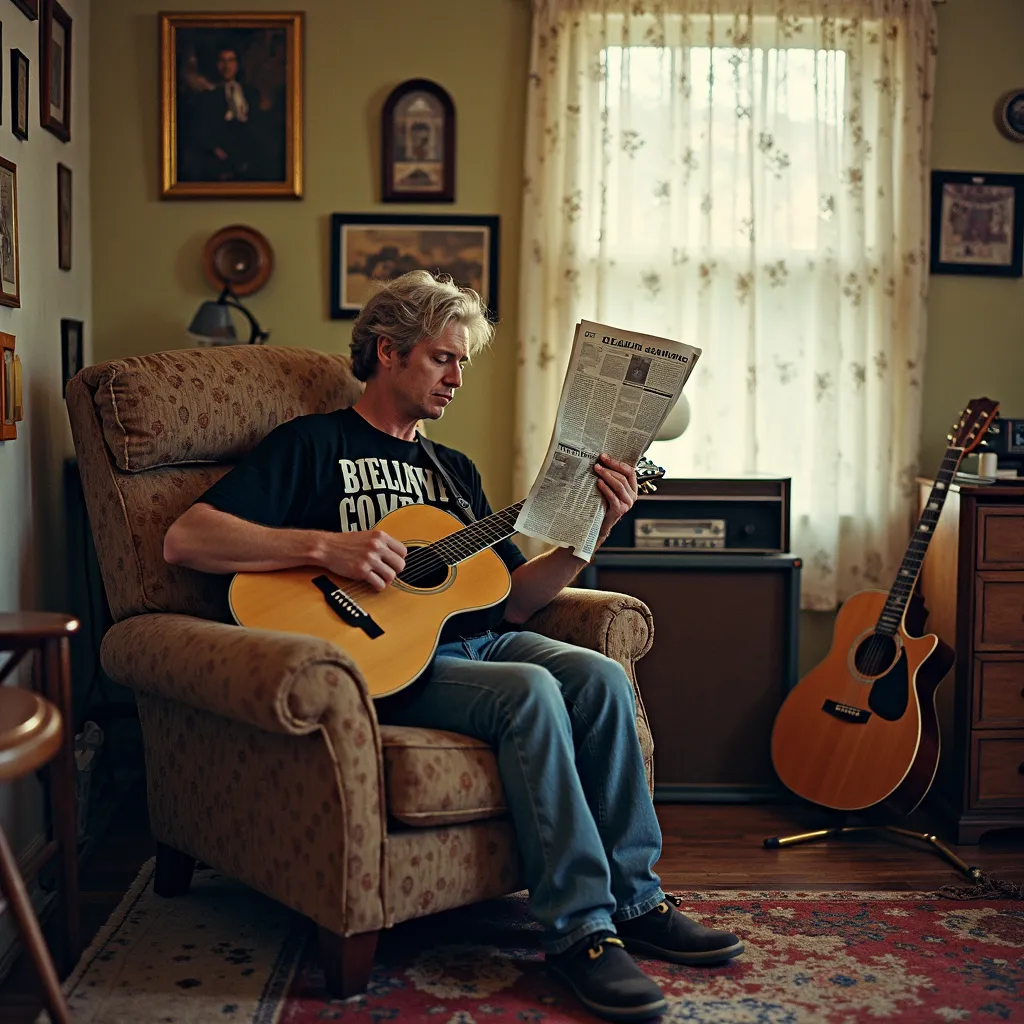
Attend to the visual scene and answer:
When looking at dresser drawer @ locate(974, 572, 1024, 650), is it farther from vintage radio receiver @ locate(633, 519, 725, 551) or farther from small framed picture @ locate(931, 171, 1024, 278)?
small framed picture @ locate(931, 171, 1024, 278)

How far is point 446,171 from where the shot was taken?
3156mm

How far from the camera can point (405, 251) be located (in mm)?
3168

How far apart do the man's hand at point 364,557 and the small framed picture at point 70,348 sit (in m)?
1.06

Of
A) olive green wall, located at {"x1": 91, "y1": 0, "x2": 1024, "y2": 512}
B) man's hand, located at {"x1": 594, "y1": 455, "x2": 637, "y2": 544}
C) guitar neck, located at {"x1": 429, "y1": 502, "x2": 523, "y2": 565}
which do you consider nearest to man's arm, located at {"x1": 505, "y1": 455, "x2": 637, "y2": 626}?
man's hand, located at {"x1": 594, "y1": 455, "x2": 637, "y2": 544}

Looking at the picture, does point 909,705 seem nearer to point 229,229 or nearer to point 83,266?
point 229,229

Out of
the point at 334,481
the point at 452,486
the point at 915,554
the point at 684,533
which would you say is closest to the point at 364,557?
the point at 334,481

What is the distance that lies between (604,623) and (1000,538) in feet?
3.50

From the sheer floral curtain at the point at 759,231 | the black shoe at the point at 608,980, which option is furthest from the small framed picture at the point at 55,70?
the black shoe at the point at 608,980

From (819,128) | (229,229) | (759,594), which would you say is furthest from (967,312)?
(229,229)

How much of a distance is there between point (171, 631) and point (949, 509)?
1.88 metres

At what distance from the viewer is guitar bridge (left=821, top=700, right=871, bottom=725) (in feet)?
8.77

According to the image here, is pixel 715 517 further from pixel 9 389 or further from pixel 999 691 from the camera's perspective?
pixel 9 389

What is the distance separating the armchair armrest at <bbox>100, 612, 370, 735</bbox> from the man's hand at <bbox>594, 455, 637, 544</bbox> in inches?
24.6

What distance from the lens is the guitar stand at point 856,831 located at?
Result: 2.54 m
